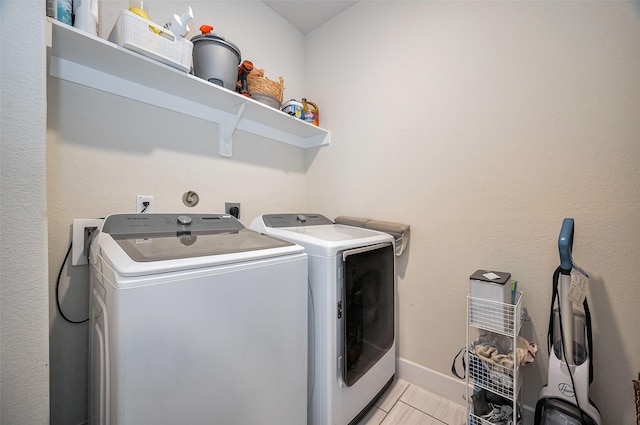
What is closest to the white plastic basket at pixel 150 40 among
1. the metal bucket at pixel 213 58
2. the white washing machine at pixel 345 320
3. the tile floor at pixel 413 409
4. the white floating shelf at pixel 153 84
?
the white floating shelf at pixel 153 84

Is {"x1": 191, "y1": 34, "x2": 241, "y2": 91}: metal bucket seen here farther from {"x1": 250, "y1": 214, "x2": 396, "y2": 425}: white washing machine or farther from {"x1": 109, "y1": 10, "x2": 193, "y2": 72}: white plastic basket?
{"x1": 250, "y1": 214, "x2": 396, "y2": 425}: white washing machine

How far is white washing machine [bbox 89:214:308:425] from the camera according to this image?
2.07 feet

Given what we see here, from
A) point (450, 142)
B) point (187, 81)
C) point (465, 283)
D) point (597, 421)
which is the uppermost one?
point (187, 81)

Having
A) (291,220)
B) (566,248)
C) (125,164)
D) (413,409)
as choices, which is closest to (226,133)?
(125,164)

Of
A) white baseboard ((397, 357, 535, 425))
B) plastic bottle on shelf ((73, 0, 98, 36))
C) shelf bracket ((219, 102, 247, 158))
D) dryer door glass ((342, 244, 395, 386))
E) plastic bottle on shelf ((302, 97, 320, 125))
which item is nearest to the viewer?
plastic bottle on shelf ((73, 0, 98, 36))

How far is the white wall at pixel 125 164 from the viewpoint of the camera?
3.45 feet

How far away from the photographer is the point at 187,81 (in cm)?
122

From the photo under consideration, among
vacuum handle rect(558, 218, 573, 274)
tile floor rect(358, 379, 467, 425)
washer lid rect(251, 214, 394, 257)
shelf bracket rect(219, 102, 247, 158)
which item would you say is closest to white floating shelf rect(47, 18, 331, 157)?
shelf bracket rect(219, 102, 247, 158)

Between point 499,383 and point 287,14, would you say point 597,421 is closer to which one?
point 499,383

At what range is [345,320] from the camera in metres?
1.15

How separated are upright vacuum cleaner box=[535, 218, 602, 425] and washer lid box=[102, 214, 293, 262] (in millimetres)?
1134

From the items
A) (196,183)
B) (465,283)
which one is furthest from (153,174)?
(465,283)

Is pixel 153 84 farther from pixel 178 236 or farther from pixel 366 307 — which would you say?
pixel 366 307

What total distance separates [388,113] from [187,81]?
1224 millimetres
